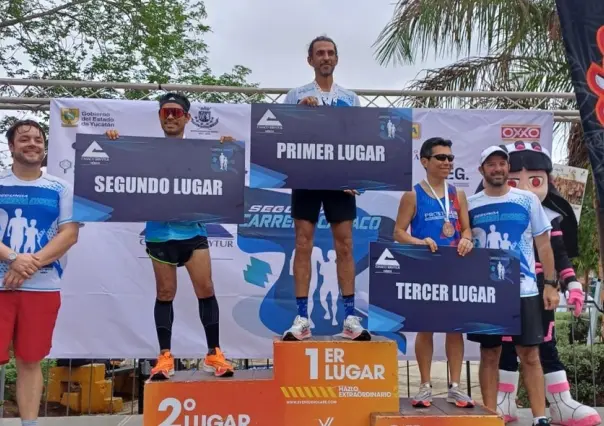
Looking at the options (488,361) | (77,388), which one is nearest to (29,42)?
(77,388)

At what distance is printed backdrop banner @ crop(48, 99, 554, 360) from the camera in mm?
4727

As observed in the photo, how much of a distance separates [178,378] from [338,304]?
74.6 inches

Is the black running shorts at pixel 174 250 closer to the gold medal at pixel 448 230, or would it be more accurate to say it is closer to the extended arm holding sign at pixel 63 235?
the extended arm holding sign at pixel 63 235

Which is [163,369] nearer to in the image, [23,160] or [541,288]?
[23,160]

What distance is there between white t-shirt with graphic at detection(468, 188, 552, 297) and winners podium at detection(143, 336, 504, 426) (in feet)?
2.83

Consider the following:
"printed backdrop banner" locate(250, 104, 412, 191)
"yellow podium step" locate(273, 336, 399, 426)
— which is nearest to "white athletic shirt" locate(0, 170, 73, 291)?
"printed backdrop banner" locate(250, 104, 412, 191)

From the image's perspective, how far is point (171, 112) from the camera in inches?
138

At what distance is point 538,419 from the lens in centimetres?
357

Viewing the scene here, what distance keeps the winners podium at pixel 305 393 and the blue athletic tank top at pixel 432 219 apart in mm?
683

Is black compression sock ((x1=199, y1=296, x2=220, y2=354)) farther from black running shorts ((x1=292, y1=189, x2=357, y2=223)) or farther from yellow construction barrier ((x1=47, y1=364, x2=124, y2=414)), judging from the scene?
yellow construction barrier ((x1=47, y1=364, x2=124, y2=414))

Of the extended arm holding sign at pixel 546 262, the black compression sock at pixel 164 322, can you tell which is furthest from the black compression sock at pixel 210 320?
the extended arm holding sign at pixel 546 262

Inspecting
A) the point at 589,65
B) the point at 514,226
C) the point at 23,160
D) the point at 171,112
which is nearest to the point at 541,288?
the point at 514,226

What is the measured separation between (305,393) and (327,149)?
1.40 m

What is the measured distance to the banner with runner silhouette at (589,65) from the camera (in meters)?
3.85
